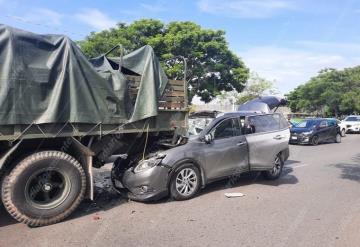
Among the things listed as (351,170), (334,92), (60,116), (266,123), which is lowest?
(351,170)

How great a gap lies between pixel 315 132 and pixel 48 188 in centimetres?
1642

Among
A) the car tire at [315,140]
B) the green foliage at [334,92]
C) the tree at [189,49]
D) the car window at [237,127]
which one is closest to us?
the car window at [237,127]

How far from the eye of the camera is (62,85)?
5891 mm

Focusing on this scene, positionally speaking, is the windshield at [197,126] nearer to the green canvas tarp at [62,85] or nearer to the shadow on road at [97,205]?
the green canvas tarp at [62,85]

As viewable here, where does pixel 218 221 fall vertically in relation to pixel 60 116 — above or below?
below

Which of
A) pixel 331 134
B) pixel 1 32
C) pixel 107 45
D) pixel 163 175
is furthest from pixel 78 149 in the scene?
pixel 107 45

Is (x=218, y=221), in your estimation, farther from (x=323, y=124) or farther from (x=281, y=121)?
(x=323, y=124)

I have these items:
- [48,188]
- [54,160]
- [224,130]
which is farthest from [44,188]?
[224,130]

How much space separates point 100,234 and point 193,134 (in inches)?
120

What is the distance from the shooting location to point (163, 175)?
6676 millimetres

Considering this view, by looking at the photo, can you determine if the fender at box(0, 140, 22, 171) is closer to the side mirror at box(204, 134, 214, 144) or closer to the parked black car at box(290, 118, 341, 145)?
the side mirror at box(204, 134, 214, 144)

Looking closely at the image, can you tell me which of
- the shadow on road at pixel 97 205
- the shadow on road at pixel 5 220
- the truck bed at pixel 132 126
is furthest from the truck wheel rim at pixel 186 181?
the shadow on road at pixel 5 220

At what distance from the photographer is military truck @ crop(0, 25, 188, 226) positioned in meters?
5.43

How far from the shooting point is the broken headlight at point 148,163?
6.70 metres
